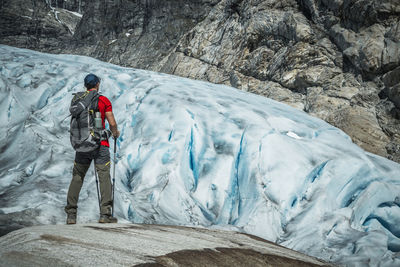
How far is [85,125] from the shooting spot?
4121mm

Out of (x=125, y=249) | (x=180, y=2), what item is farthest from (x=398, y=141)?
(x=180, y=2)

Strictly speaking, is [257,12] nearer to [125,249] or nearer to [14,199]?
[14,199]

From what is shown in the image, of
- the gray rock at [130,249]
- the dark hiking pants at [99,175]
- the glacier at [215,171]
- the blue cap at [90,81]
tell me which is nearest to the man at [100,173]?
the dark hiking pants at [99,175]

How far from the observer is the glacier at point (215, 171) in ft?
16.4

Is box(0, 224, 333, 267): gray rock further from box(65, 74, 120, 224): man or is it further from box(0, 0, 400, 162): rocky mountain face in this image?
box(0, 0, 400, 162): rocky mountain face

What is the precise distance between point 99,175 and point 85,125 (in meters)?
0.59

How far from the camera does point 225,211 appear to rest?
223 inches

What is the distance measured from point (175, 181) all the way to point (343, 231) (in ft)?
8.54

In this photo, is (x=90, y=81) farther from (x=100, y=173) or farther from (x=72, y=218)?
(x=72, y=218)

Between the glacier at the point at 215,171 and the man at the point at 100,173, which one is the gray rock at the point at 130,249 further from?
the glacier at the point at 215,171

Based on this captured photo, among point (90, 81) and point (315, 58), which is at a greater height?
point (315, 58)

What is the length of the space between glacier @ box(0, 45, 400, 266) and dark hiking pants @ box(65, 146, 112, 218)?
2.40 feet

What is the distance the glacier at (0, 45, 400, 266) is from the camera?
5.01 meters

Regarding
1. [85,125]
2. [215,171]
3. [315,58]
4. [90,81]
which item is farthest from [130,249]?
[315,58]
